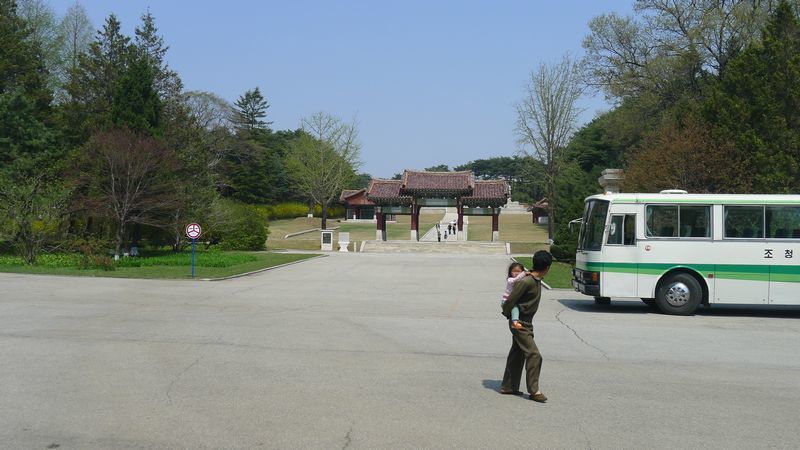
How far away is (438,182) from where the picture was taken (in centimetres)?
6012

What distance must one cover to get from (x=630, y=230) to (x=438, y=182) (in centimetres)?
4352

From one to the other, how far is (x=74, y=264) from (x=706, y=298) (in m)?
24.0

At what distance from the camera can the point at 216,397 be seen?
7625mm

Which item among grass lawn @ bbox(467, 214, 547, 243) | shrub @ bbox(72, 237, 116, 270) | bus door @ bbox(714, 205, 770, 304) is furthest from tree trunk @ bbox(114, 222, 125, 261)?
grass lawn @ bbox(467, 214, 547, 243)

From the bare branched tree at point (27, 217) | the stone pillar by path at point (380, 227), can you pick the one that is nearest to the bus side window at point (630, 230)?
the bare branched tree at point (27, 217)

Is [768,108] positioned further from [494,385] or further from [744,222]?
[494,385]

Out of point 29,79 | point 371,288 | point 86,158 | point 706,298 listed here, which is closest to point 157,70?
point 29,79

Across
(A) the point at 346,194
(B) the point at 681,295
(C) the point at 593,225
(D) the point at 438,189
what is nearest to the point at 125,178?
(C) the point at 593,225

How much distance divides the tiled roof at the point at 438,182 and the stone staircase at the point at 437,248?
17.8 ft

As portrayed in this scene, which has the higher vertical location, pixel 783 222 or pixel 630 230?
pixel 783 222

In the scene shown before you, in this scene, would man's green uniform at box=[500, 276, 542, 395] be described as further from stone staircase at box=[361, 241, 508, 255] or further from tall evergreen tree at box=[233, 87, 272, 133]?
tall evergreen tree at box=[233, 87, 272, 133]

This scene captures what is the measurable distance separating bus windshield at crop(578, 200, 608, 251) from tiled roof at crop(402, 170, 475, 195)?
40180mm

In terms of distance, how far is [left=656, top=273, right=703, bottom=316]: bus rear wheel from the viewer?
649 inches

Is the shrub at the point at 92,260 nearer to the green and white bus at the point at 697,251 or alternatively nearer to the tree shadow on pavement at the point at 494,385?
the green and white bus at the point at 697,251
